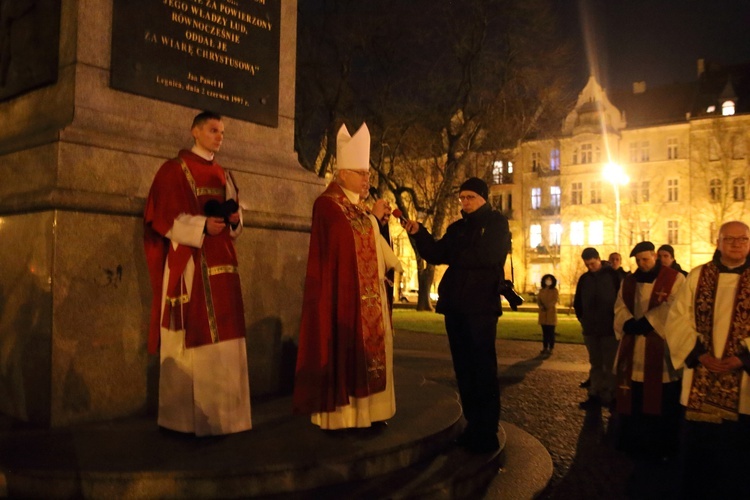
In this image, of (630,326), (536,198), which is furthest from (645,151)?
(630,326)

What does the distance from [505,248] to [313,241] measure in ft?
4.60

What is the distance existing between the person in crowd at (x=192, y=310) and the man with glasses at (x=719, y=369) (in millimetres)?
3006

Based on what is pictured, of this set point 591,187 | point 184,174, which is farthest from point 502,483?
point 591,187

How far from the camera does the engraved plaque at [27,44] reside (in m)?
5.12

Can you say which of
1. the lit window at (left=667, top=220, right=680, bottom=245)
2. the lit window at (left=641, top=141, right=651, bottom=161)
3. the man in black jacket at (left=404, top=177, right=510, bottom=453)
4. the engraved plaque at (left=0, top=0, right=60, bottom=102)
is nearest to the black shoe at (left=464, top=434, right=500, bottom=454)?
the man in black jacket at (left=404, top=177, right=510, bottom=453)

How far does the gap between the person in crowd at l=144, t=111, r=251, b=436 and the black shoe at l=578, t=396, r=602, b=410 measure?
4.48 m

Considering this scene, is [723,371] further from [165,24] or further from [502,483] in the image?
[165,24]

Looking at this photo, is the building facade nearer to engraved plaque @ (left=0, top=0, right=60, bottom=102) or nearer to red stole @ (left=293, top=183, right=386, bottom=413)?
engraved plaque @ (left=0, top=0, right=60, bottom=102)

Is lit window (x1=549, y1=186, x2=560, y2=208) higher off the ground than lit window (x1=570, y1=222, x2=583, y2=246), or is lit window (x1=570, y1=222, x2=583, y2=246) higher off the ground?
lit window (x1=549, y1=186, x2=560, y2=208)

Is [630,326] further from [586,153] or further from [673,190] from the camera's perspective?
[586,153]

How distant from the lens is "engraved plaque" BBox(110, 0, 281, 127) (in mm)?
5160

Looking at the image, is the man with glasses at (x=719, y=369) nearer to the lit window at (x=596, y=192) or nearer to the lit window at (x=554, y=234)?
the lit window at (x=596, y=192)

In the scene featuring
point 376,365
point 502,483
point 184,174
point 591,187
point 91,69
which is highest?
point 591,187

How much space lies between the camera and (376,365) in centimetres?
463
